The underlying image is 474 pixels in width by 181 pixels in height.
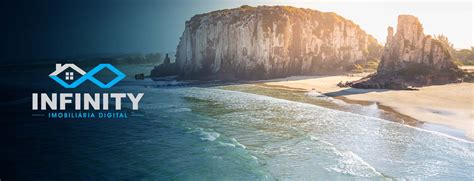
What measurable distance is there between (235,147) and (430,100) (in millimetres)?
24543

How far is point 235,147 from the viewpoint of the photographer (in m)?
20.7

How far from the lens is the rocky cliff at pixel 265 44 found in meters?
67.5

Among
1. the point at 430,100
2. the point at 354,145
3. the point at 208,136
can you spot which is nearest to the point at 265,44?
the point at 430,100

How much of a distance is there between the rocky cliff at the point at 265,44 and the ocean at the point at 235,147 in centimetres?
3507

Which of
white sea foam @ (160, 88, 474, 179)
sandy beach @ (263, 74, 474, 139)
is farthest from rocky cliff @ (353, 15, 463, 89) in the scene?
white sea foam @ (160, 88, 474, 179)

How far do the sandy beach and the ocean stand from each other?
285 centimetres

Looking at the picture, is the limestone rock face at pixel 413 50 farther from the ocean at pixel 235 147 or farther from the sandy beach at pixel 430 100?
the ocean at pixel 235 147

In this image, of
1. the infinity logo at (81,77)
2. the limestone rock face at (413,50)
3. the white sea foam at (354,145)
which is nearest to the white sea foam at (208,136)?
the white sea foam at (354,145)

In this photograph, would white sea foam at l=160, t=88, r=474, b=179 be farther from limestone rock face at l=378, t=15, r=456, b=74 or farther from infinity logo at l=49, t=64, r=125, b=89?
limestone rock face at l=378, t=15, r=456, b=74

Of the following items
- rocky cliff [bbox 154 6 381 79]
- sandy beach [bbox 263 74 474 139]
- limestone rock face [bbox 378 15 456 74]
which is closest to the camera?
sandy beach [bbox 263 74 474 139]

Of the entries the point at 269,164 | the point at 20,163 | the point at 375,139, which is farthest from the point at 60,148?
the point at 375,139

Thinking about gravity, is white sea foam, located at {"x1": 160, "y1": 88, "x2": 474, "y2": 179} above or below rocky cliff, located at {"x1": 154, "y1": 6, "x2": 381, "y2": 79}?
below

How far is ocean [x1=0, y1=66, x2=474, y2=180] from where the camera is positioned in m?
16.4

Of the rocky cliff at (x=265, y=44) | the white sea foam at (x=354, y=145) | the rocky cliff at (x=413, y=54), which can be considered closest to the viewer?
the white sea foam at (x=354, y=145)
